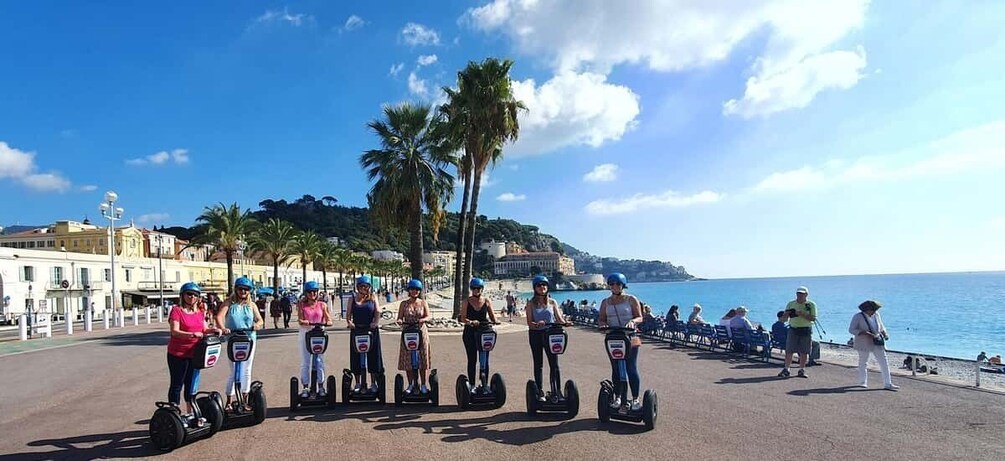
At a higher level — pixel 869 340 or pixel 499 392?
pixel 869 340

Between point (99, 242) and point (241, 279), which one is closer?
point (241, 279)

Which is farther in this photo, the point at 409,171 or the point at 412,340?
the point at 409,171

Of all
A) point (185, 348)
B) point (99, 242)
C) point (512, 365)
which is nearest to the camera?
point (185, 348)

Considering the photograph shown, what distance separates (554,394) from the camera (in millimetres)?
7508

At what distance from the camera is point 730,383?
34.0 ft

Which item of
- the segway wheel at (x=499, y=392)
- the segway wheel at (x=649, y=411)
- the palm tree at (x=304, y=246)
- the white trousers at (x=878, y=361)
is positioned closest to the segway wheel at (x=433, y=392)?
the segway wheel at (x=499, y=392)

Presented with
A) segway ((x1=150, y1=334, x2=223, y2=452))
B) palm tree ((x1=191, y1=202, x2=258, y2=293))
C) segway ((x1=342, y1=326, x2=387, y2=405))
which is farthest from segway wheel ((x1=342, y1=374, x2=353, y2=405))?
palm tree ((x1=191, y1=202, x2=258, y2=293))

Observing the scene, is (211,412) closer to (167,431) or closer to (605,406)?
(167,431)

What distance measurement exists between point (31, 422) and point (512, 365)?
322 inches

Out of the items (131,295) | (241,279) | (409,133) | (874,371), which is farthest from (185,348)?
(131,295)

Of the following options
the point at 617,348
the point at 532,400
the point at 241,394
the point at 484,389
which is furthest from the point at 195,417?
the point at 617,348

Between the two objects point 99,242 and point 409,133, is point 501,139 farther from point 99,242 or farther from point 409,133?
point 99,242

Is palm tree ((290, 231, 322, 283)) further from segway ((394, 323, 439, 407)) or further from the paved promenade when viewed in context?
segway ((394, 323, 439, 407))

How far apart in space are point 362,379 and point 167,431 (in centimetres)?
266
